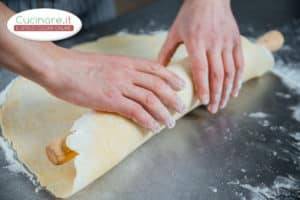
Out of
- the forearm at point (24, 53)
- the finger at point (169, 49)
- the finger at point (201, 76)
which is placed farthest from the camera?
the finger at point (169, 49)

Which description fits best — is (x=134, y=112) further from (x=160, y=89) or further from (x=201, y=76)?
(x=201, y=76)

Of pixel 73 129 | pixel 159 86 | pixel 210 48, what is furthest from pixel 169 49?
pixel 73 129

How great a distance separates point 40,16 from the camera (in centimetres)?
92

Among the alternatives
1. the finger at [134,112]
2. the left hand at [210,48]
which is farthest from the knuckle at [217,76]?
the finger at [134,112]

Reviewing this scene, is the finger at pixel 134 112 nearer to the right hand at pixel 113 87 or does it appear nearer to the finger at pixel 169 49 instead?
the right hand at pixel 113 87

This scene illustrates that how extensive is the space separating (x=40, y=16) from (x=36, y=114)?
0.89ft

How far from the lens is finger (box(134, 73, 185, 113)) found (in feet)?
3.14

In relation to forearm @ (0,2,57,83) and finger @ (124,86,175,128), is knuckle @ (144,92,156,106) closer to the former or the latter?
finger @ (124,86,175,128)

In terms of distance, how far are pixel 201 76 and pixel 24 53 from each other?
40cm

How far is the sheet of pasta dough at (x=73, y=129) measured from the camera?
918 millimetres

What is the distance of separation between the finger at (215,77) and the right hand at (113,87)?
0.12 m

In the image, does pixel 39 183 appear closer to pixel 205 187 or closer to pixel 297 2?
pixel 205 187

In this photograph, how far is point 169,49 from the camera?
3.85ft

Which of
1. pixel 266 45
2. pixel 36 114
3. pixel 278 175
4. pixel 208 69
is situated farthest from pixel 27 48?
pixel 266 45
